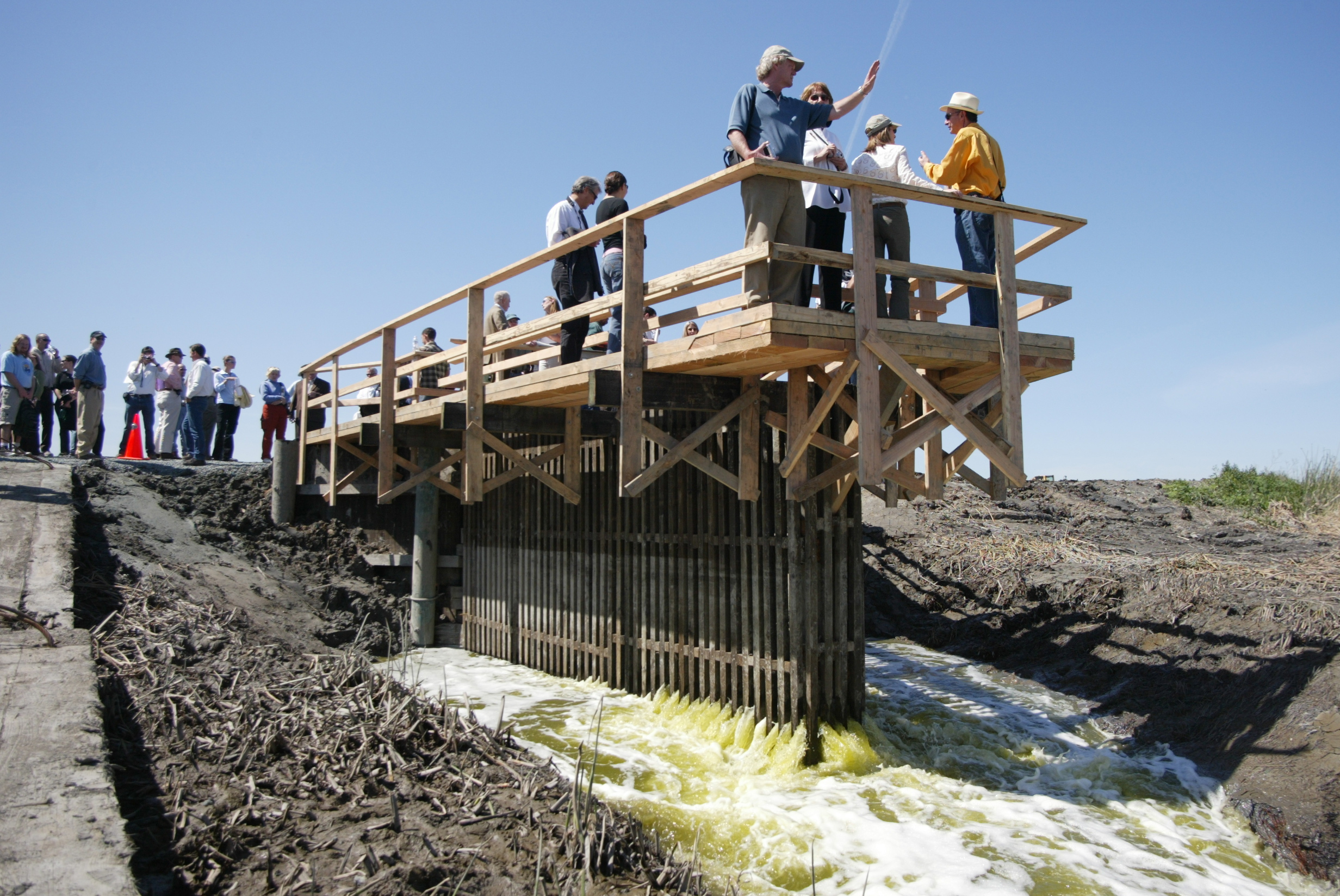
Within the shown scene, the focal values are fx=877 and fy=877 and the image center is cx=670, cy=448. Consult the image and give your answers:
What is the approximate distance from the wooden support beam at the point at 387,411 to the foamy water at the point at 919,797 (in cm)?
349

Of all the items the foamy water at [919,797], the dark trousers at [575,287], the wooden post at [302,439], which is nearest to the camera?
the foamy water at [919,797]

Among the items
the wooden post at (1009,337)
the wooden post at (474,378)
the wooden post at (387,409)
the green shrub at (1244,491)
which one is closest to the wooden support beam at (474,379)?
the wooden post at (474,378)

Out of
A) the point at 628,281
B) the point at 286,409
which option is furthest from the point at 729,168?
the point at 286,409

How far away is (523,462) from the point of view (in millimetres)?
9211

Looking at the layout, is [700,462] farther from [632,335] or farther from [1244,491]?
[1244,491]

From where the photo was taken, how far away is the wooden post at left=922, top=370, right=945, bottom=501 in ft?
23.4

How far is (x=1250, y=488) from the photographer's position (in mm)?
17859

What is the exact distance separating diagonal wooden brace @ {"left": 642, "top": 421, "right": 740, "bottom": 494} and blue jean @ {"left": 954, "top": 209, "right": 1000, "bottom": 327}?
2.25 metres

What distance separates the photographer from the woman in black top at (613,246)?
7.89 meters

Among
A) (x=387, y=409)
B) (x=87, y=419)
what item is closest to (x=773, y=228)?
(x=387, y=409)

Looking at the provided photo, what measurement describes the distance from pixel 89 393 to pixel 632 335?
39.7 feet

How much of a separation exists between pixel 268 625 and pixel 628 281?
676 centimetres

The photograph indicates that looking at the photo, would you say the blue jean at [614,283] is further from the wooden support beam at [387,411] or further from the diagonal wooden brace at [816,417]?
the wooden support beam at [387,411]

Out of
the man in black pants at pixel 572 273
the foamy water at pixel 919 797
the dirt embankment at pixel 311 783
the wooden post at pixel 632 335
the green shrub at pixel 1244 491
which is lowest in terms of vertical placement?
the foamy water at pixel 919 797
